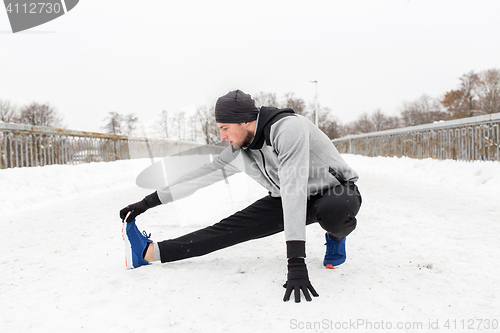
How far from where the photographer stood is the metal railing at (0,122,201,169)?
602cm

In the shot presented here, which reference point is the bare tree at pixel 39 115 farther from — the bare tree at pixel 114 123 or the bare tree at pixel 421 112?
the bare tree at pixel 421 112

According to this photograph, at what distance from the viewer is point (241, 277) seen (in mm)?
1917

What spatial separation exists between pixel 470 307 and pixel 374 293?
1.39ft

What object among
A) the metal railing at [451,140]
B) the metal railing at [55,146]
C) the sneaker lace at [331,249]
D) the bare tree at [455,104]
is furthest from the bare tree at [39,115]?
the bare tree at [455,104]

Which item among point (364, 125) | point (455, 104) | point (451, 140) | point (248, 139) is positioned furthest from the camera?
point (364, 125)

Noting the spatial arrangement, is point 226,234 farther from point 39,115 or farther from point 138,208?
point 39,115

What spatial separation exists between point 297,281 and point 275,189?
27.1 inches

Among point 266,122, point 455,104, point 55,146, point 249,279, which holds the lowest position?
point 249,279

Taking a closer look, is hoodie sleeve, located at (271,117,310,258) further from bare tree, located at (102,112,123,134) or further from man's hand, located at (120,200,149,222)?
bare tree, located at (102,112,123,134)

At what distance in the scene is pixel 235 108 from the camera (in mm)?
1845

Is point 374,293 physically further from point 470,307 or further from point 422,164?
point 422,164

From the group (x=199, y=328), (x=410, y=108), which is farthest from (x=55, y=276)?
(x=410, y=108)

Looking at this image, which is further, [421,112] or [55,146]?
[421,112]

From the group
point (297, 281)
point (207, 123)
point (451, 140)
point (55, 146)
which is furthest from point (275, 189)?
point (207, 123)
